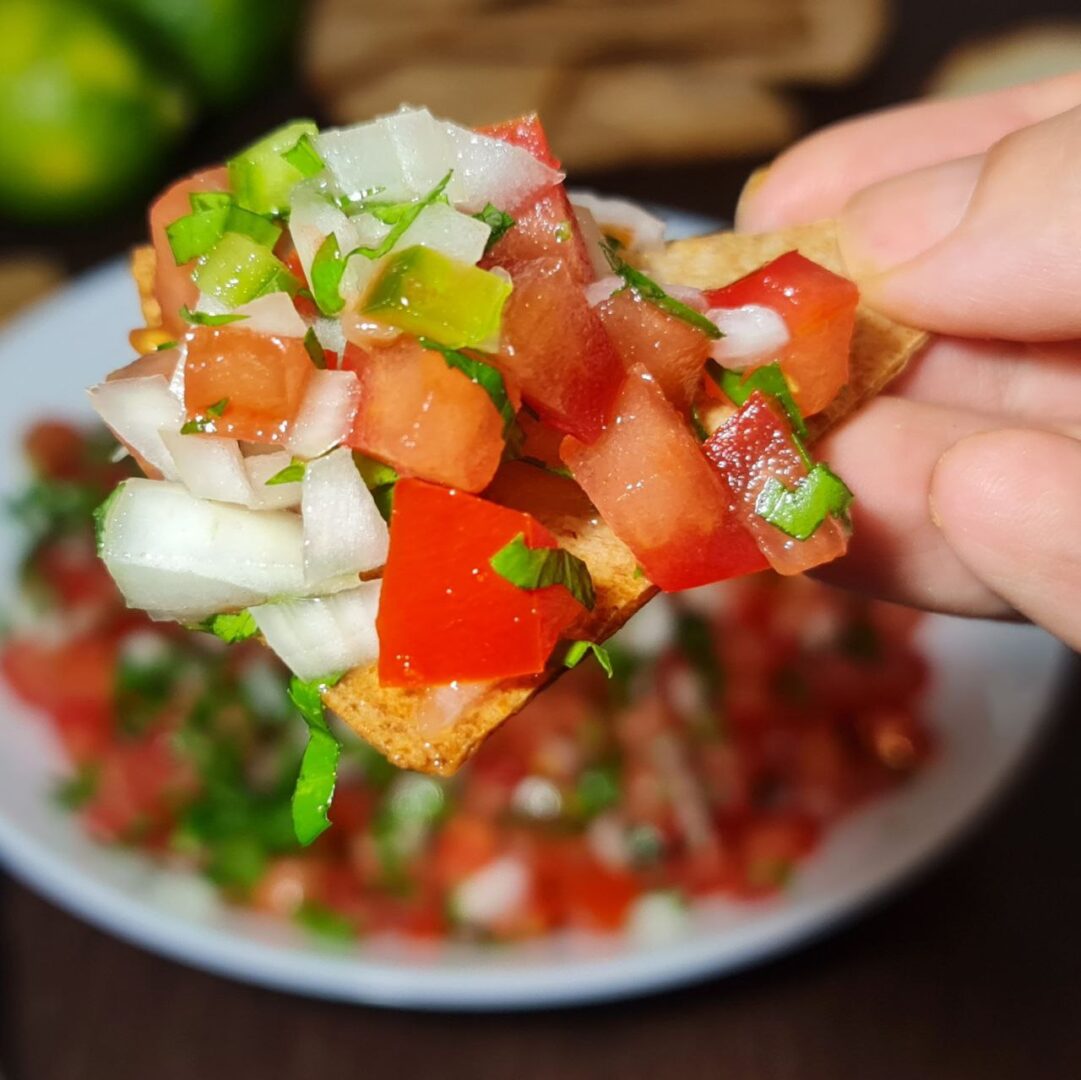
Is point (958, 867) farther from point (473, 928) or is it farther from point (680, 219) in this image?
point (680, 219)

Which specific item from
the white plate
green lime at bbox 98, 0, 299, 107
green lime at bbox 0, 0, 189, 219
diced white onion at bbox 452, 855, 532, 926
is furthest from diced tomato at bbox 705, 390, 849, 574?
green lime at bbox 98, 0, 299, 107

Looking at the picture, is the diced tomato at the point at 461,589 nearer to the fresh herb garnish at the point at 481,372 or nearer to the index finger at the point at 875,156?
the fresh herb garnish at the point at 481,372

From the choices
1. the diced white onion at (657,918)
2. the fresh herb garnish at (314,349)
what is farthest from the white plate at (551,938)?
the fresh herb garnish at (314,349)

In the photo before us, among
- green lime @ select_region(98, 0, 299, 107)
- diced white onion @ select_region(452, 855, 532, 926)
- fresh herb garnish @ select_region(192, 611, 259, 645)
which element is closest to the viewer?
fresh herb garnish @ select_region(192, 611, 259, 645)

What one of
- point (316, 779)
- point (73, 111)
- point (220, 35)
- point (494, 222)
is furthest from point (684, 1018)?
point (220, 35)

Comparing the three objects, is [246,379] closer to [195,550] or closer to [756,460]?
[195,550]

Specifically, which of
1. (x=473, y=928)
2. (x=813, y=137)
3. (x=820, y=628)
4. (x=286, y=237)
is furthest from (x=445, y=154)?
(x=820, y=628)

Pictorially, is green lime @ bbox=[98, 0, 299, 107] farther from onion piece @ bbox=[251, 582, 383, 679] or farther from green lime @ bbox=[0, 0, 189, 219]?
onion piece @ bbox=[251, 582, 383, 679]
